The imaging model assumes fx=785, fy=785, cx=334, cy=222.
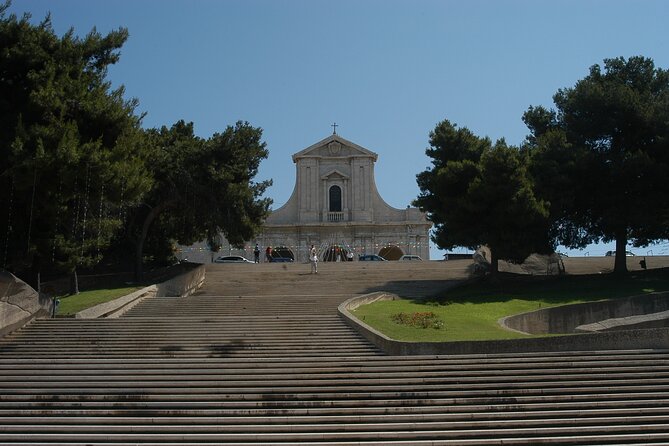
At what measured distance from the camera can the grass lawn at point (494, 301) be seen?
19.4 m

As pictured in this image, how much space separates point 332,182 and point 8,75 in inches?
1297

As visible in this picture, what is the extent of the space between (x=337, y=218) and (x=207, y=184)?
24830mm

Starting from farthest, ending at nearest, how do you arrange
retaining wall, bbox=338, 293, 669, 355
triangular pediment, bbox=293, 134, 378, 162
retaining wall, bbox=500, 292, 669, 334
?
triangular pediment, bbox=293, 134, 378, 162 < retaining wall, bbox=500, 292, 669, 334 < retaining wall, bbox=338, 293, 669, 355

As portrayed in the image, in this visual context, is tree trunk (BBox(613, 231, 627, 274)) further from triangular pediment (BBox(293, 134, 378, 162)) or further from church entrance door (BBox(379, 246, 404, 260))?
triangular pediment (BBox(293, 134, 378, 162))

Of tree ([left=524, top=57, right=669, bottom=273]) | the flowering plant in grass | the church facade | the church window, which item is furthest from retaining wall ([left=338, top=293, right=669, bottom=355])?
the church window

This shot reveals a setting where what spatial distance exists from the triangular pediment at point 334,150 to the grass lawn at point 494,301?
24.1 m

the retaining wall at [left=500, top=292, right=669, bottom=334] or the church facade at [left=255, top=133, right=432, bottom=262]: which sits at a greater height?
the church facade at [left=255, top=133, right=432, bottom=262]

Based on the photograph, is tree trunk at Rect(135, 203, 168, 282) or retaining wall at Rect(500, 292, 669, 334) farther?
tree trunk at Rect(135, 203, 168, 282)

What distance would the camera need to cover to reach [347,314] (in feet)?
70.6

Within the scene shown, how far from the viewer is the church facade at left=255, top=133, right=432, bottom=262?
5431 centimetres

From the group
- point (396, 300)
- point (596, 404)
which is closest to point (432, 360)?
point (596, 404)

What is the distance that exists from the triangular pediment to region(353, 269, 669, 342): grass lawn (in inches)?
950

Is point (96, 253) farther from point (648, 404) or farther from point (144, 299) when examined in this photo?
point (648, 404)

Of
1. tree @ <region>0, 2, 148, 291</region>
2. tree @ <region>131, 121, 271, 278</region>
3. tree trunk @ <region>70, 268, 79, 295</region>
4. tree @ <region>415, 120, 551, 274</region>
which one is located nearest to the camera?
tree @ <region>0, 2, 148, 291</region>
